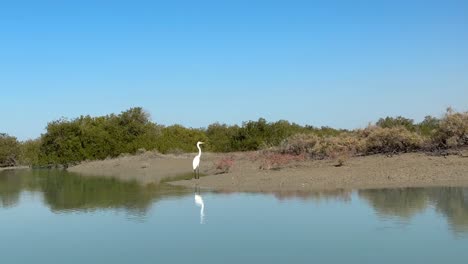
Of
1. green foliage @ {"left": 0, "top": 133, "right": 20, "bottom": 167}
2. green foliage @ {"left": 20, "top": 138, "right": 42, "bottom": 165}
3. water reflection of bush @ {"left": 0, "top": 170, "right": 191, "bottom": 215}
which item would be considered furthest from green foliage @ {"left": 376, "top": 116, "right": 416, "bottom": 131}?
green foliage @ {"left": 0, "top": 133, "right": 20, "bottom": 167}

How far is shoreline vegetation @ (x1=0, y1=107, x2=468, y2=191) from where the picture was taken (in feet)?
71.1

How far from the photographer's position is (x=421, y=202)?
46.1 ft

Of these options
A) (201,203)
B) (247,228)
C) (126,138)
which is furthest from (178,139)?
(247,228)

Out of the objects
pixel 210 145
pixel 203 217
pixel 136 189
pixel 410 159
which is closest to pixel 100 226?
pixel 203 217

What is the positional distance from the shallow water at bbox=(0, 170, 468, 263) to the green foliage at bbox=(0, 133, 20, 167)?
37.5m

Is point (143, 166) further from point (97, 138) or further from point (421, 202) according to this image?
point (421, 202)

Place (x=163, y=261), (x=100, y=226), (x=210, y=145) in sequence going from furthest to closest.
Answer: (x=210, y=145) < (x=100, y=226) < (x=163, y=261)

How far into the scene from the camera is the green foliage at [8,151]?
2090 inches

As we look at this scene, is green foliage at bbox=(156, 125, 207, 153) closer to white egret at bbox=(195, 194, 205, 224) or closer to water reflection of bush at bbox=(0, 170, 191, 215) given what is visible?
water reflection of bush at bbox=(0, 170, 191, 215)

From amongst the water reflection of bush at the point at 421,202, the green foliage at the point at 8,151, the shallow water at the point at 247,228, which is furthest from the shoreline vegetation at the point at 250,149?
the shallow water at the point at 247,228

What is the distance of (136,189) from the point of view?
21.7 m

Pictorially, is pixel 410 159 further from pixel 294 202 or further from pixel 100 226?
pixel 100 226

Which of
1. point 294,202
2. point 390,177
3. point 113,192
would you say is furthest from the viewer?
point 113,192

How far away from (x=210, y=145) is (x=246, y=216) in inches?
1500
